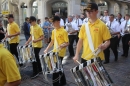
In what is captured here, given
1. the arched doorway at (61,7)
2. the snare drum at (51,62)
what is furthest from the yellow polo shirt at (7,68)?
the arched doorway at (61,7)

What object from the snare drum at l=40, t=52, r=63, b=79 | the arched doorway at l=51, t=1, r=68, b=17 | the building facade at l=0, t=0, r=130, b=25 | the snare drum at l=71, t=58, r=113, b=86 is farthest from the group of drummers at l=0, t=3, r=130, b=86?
the arched doorway at l=51, t=1, r=68, b=17

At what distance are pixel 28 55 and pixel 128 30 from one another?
4.63m

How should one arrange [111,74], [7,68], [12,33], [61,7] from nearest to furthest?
1. [7,68]
2. [111,74]
3. [12,33]
4. [61,7]

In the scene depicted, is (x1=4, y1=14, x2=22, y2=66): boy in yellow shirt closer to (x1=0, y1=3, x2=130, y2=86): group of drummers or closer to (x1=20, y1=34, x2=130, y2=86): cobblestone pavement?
A: (x1=0, y1=3, x2=130, y2=86): group of drummers

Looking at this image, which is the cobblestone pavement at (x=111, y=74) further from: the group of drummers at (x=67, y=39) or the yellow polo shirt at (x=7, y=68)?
the yellow polo shirt at (x=7, y=68)

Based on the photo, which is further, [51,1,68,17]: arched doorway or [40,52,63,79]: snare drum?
[51,1,68,17]: arched doorway

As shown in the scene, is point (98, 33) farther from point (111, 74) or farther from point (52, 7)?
point (52, 7)

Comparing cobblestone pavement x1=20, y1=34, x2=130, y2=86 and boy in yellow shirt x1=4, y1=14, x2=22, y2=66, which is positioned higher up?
boy in yellow shirt x1=4, y1=14, x2=22, y2=66

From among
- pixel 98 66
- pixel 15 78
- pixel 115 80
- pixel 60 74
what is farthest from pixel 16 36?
pixel 15 78

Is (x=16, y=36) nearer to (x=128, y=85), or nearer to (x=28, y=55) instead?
(x=28, y=55)

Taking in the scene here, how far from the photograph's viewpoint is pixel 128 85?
502cm

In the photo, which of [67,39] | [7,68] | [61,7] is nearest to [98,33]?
[67,39]

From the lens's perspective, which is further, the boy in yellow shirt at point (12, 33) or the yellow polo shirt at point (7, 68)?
the boy in yellow shirt at point (12, 33)

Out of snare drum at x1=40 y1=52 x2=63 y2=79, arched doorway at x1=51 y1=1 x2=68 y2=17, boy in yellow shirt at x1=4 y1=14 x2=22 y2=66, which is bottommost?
snare drum at x1=40 y1=52 x2=63 y2=79
